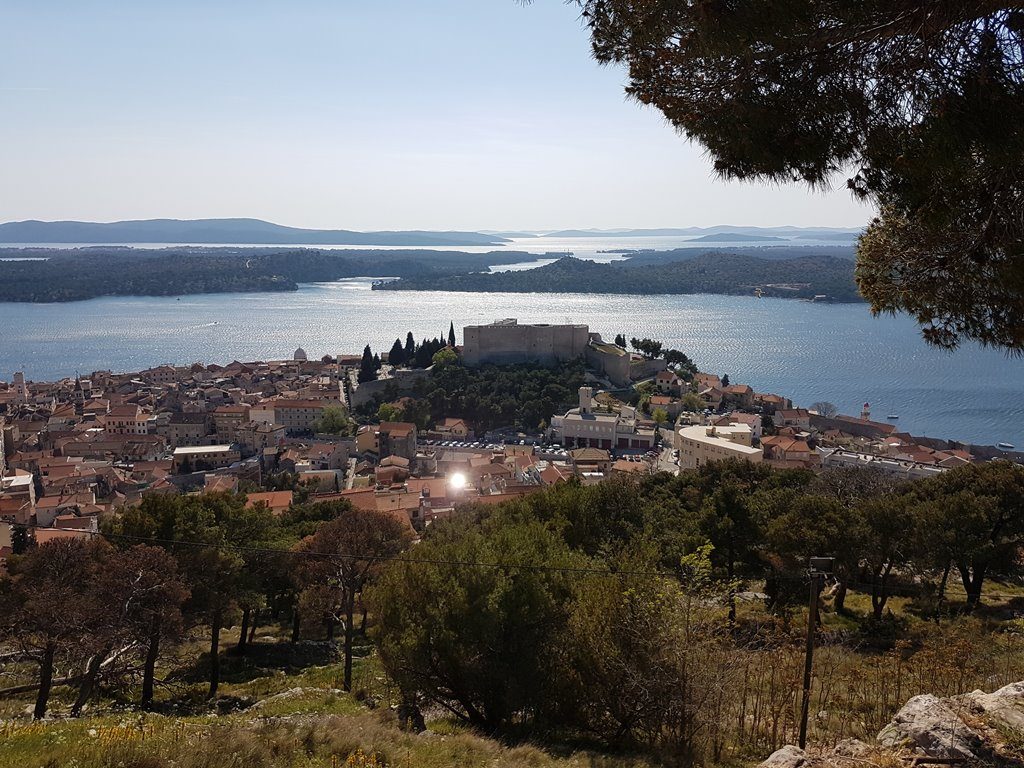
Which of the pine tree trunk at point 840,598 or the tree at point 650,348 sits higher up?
the tree at point 650,348

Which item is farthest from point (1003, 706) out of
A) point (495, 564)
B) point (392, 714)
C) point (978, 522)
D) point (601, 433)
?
point (601, 433)

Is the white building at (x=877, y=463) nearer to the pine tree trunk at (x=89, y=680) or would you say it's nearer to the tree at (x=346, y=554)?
the tree at (x=346, y=554)

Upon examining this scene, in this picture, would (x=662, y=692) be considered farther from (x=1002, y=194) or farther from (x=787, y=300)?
(x=787, y=300)

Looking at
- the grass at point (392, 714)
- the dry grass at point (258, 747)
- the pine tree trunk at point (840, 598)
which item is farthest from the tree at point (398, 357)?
the dry grass at point (258, 747)

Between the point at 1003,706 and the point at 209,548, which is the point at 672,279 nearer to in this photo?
the point at 209,548

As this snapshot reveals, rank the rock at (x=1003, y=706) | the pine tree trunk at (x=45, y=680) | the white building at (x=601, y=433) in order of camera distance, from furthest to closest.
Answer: the white building at (x=601, y=433), the pine tree trunk at (x=45, y=680), the rock at (x=1003, y=706)

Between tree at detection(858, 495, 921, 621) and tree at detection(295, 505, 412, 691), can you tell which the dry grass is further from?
tree at detection(858, 495, 921, 621)
